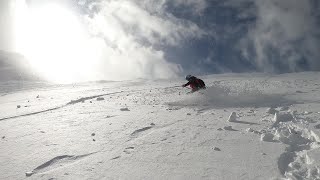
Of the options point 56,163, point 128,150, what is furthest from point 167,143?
point 56,163

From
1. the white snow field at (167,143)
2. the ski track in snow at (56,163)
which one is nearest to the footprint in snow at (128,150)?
the white snow field at (167,143)

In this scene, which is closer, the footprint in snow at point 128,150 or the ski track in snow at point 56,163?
the ski track in snow at point 56,163

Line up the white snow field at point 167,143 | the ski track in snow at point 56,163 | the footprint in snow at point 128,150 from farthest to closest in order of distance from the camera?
the footprint in snow at point 128,150 → the ski track in snow at point 56,163 → the white snow field at point 167,143

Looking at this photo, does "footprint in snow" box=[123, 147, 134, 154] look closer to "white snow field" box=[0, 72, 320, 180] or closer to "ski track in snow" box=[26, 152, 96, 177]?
"white snow field" box=[0, 72, 320, 180]

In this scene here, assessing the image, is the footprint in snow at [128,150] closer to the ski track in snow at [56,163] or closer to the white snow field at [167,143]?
the white snow field at [167,143]

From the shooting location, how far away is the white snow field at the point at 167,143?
5.90 m

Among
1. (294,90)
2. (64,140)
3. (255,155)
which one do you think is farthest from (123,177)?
(294,90)

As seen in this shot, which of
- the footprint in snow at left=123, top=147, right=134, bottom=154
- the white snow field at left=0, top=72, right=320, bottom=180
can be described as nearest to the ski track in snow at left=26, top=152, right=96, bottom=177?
the white snow field at left=0, top=72, right=320, bottom=180

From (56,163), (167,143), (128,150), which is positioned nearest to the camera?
(56,163)

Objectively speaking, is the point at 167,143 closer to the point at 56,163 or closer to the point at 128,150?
the point at 128,150

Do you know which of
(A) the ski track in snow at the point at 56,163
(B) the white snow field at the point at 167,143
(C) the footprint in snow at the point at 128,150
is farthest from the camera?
(C) the footprint in snow at the point at 128,150

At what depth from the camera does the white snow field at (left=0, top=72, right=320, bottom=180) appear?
19.4 ft

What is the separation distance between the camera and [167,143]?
7566mm

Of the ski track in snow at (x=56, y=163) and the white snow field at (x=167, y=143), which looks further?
the ski track in snow at (x=56, y=163)
